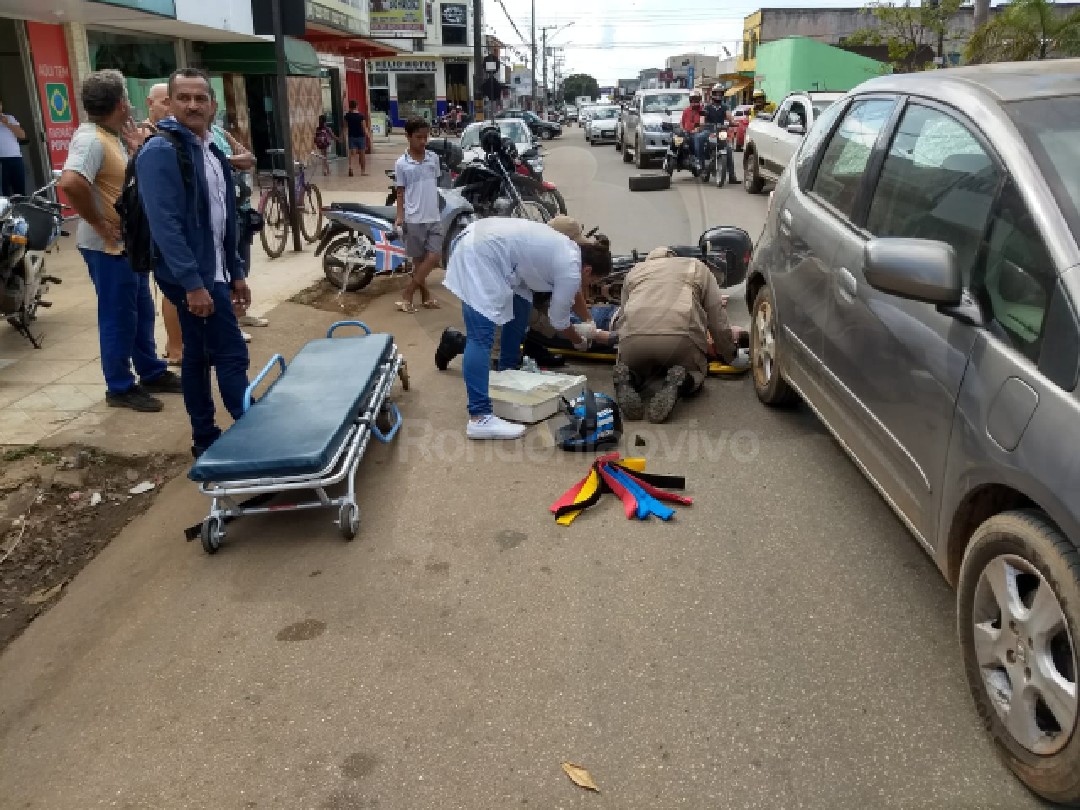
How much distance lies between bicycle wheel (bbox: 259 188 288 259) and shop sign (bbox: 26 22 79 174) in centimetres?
391

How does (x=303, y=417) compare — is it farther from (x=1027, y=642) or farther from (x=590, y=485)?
(x=1027, y=642)

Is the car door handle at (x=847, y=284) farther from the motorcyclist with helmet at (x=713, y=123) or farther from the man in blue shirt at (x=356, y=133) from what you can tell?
the man in blue shirt at (x=356, y=133)

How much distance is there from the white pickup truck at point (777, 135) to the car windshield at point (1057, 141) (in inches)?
437

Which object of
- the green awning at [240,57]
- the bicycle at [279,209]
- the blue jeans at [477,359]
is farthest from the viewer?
the green awning at [240,57]

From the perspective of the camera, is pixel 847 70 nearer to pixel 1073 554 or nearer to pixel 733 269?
pixel 733 269

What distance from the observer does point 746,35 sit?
55.1 metres

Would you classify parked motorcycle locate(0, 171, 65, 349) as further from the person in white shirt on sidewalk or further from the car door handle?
the car door handle

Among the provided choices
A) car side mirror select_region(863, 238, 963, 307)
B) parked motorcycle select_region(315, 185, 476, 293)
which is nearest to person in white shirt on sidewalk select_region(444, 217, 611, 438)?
Answer: car side mirror select_region(863, 238, 963, 307)

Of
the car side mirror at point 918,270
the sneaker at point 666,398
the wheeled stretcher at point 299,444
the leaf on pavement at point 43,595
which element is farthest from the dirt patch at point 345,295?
the car side mirror at point 918,270

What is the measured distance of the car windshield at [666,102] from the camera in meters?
23.7

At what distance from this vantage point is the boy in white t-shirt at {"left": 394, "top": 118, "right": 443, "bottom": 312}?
8.09 meters

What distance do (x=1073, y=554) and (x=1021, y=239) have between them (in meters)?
0.97

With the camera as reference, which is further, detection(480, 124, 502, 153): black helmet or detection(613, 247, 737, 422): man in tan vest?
detection(480, 124, 502, 153): black helmet

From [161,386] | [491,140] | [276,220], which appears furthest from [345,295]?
[161,386]
